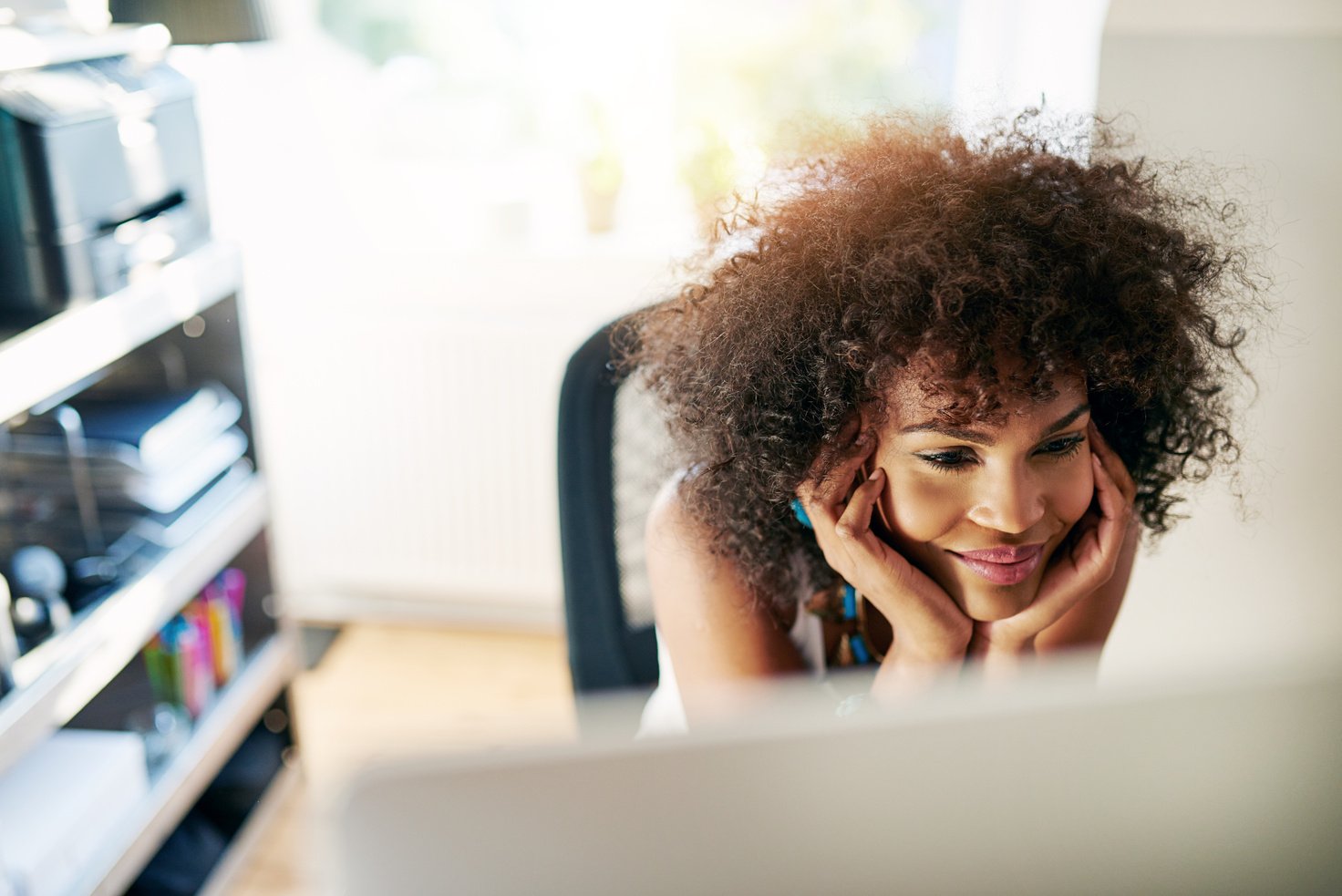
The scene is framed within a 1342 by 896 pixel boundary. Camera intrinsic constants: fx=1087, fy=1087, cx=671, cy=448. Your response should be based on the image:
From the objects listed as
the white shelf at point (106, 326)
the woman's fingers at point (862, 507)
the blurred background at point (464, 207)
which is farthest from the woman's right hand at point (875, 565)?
the blurred background at point (464, 207)

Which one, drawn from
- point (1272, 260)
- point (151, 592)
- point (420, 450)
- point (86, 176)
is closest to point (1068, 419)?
point (1272, 260)

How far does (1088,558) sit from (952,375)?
0.23 meters

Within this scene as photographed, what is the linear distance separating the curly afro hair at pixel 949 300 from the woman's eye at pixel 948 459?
0.04 metres

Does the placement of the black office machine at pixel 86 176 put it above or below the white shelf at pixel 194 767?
above

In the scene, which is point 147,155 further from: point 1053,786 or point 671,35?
point 1053,786

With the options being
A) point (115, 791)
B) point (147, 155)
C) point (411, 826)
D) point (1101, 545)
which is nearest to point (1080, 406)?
point (1101, 545)

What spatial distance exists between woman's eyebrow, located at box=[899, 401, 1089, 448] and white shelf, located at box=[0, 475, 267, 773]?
3.43 feet

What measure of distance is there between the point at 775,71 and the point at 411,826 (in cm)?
209

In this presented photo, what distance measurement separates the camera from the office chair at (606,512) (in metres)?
1.00

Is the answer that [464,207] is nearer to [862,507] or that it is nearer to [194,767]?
[194,767]

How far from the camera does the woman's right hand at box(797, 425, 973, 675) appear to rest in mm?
780

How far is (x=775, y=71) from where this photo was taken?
2.17 metres

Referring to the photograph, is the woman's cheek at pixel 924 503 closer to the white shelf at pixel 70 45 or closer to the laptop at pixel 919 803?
the laptop at pixel 919 803

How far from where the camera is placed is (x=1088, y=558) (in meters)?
0.82
